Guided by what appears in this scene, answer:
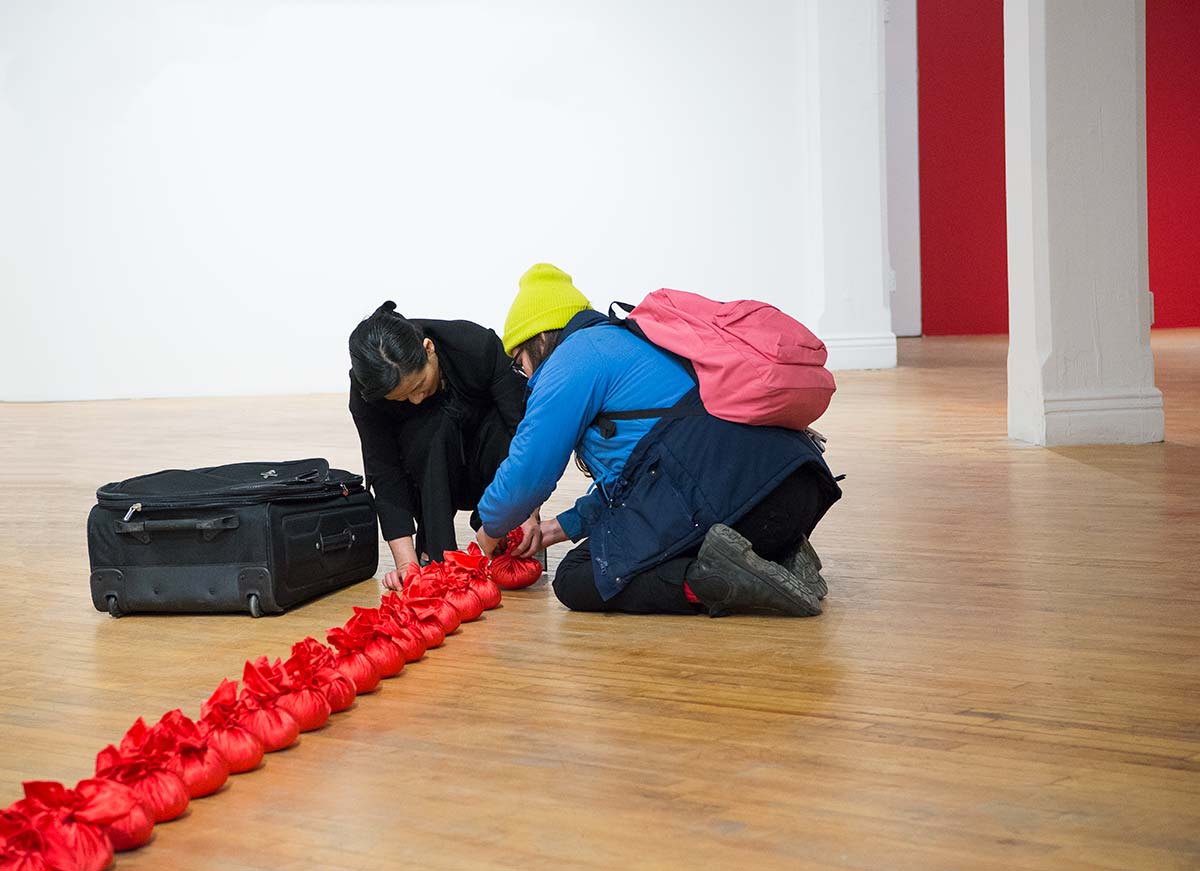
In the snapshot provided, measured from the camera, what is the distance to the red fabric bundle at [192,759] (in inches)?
81.4

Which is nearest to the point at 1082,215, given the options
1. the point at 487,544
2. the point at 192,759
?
the point at 487,544

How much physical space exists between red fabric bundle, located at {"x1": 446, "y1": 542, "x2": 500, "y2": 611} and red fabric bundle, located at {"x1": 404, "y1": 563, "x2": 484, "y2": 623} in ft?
0.07

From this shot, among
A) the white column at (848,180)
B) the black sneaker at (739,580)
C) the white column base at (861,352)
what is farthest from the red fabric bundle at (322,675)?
the white column base at (861,352)

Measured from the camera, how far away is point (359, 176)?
1158 cm

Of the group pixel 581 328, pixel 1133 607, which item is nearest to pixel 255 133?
pixel 581 328

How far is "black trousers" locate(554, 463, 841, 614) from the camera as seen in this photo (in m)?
3.11

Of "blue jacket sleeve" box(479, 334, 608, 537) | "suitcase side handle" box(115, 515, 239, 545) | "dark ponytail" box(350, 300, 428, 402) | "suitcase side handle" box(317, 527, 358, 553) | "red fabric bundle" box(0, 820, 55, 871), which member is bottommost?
"red fabric bundle" box(0, 820, 55, 871)

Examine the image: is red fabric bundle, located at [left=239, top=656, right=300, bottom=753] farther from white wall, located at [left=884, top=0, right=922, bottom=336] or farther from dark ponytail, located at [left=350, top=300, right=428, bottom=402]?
white wall, located at [left=884, top=0, right=922, bottom=336]

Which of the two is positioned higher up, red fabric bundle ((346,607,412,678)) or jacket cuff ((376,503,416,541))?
jacket cuff ((376,503,416,541))

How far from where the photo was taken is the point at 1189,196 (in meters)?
15.6

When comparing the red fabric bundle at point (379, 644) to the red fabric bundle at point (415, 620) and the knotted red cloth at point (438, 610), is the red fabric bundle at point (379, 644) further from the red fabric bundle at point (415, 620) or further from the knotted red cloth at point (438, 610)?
the knotted red cloth at point (438, 610)

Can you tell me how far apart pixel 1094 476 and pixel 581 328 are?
2.61 meters

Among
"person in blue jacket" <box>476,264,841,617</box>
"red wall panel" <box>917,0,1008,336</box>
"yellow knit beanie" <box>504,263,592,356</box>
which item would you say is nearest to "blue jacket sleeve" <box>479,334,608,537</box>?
"person in blue jacket" <box>476,264,841,617</box>

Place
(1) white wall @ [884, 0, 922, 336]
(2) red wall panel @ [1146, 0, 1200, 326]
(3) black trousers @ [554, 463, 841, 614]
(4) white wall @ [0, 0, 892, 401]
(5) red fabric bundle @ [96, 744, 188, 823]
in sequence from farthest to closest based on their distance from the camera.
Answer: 1. (2) red wall panel @ [1146, 0, 1200, 326]
2. (1) white wall @ [884, 0, 922, 336]
3. (4) white wall @ [0, 0, 892, 401]
4. (3) black trousers @ [554, 463, 841, 614]
5. (5) red fabric bundle @ [96, 744, 188, 823]
